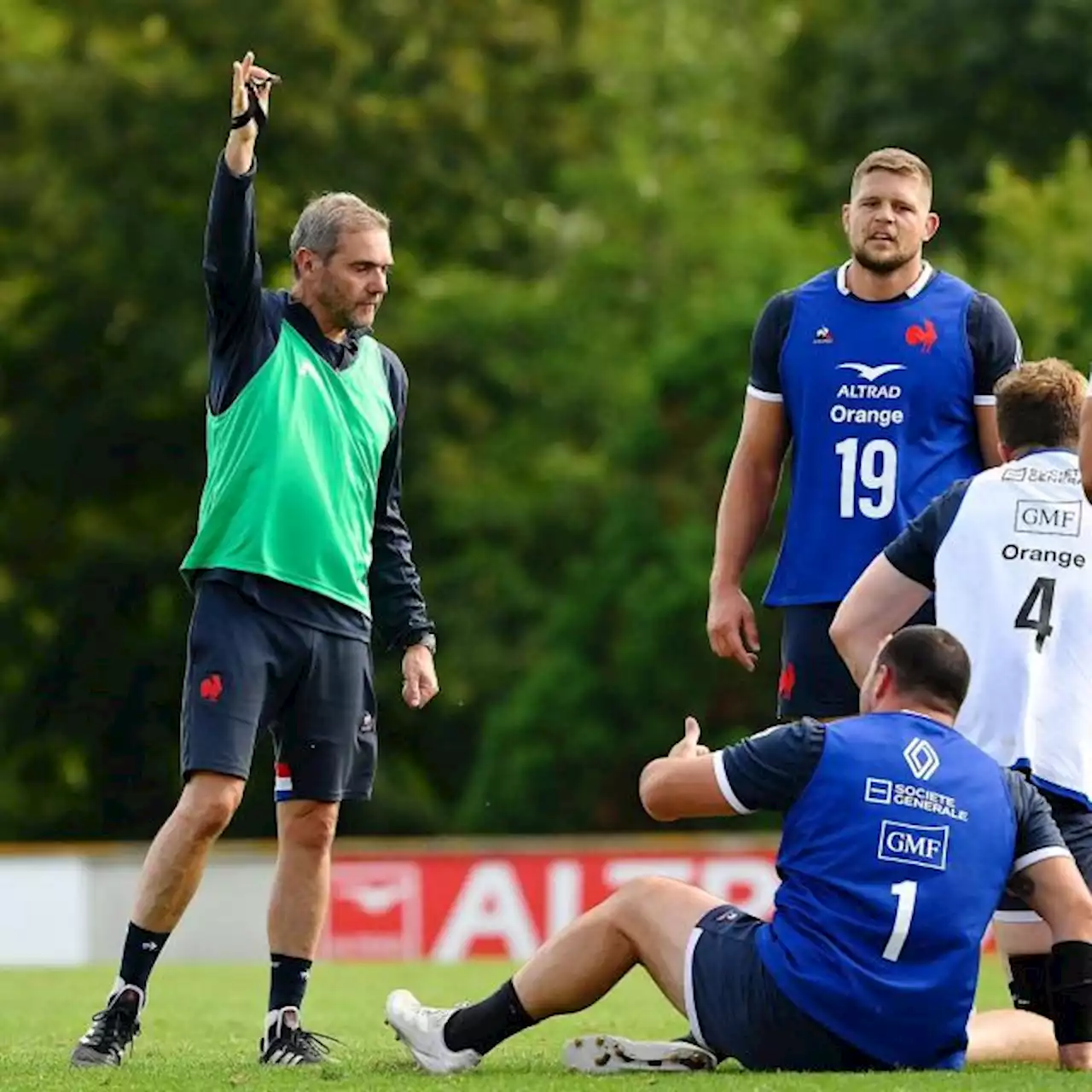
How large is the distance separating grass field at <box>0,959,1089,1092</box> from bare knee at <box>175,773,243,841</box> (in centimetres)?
64

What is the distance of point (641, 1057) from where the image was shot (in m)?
7.13

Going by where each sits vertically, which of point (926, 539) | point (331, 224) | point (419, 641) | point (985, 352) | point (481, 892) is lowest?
point (481, 892)

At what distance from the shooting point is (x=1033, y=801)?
699 centimetres

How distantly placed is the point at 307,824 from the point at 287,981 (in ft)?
1.46

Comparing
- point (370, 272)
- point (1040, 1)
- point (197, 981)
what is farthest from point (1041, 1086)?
point (1040, 1)

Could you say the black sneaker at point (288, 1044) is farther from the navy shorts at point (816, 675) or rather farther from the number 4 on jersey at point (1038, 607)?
the number 4 on jersey at point (1038, 607)

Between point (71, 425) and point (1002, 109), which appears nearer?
point (71, 425)

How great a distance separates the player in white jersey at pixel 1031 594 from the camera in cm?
752

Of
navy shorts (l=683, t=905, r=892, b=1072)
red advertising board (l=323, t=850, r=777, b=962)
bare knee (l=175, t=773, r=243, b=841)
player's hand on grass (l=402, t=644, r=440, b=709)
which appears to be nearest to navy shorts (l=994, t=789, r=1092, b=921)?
navy shorts (l=683, t=905, r=892, b=1072)

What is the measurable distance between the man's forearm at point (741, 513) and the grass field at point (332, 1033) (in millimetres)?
1472

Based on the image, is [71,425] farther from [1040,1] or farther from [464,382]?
[1040,1]

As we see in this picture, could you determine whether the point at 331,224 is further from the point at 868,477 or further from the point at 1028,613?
the point at 1028,613

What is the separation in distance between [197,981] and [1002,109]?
1169 inches

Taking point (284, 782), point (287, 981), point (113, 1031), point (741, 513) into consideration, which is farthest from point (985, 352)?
point (113, 1031)
